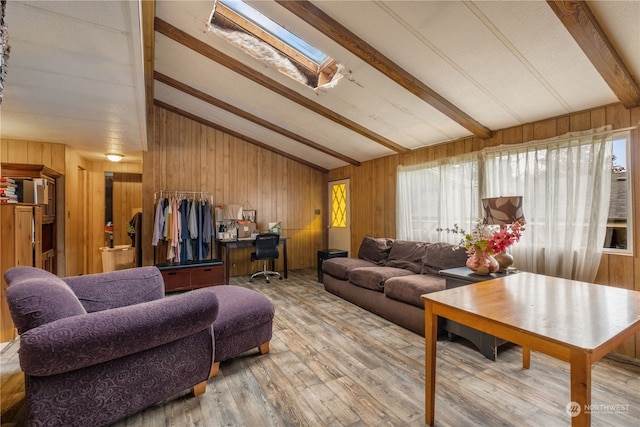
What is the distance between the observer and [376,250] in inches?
169

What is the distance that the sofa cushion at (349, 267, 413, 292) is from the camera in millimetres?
3369

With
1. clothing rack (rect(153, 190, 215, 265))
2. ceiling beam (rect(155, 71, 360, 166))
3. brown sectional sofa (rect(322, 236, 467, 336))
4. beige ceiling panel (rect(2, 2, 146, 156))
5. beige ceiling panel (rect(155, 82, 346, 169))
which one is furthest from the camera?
clothing rack (rect(153, 190, 215, 265))

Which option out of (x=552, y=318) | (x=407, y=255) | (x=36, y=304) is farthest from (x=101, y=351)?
(x=407, y=255)

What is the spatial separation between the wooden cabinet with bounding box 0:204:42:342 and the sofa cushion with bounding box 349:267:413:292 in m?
Answer: 3.56

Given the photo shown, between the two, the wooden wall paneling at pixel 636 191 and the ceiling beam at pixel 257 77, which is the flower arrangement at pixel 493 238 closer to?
the wooden wall paneling at pixel 636 191

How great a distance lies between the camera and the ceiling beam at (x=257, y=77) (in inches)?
108

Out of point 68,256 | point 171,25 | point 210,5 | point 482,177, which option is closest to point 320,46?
point 210,5

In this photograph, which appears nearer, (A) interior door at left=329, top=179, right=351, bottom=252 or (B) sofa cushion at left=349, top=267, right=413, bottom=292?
(B) sofa cushion at left=349, top=267, right=413, bottom=292

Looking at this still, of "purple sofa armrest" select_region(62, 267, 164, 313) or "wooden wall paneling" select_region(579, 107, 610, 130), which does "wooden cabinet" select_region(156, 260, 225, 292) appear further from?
"wooden wall paneling" select_region(579, 107, 610, 130)

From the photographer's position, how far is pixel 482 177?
340 cm

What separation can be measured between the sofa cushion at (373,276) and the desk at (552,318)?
1.54 m

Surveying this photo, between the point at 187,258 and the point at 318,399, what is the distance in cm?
358

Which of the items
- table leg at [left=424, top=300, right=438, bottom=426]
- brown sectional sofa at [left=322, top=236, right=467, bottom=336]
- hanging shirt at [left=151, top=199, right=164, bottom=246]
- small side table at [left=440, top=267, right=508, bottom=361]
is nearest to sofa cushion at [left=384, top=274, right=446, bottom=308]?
brown sectional sofa at [left=322, top=236, right=467, bottom=336]

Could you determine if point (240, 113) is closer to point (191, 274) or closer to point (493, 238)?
point (191, 274)
